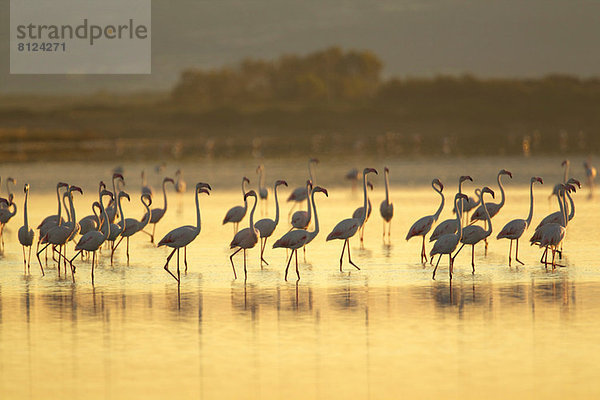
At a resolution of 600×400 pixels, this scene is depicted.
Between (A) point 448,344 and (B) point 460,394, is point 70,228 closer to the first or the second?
(A) point 448,344

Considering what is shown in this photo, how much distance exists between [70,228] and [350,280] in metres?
4.45

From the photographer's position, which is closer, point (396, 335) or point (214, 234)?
point (396, 335)

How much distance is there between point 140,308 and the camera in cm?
1141

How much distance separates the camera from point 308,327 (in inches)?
403

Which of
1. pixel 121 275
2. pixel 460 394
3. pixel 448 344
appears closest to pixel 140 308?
pixel 121 275

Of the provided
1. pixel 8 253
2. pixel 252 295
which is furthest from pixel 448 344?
pixel 8 253

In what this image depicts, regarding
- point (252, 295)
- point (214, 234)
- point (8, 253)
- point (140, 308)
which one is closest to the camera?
point (140, 308)

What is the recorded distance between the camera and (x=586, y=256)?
49.2ft

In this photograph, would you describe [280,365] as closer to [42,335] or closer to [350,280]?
[42,335]

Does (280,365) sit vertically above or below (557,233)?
below

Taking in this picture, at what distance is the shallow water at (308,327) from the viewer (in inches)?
320

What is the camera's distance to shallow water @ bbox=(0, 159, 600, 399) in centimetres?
812

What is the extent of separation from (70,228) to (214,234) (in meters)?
5.04

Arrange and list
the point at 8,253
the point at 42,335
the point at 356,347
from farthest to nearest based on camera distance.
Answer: the point at 8,253, the point at 42,335, the point at 356,347
